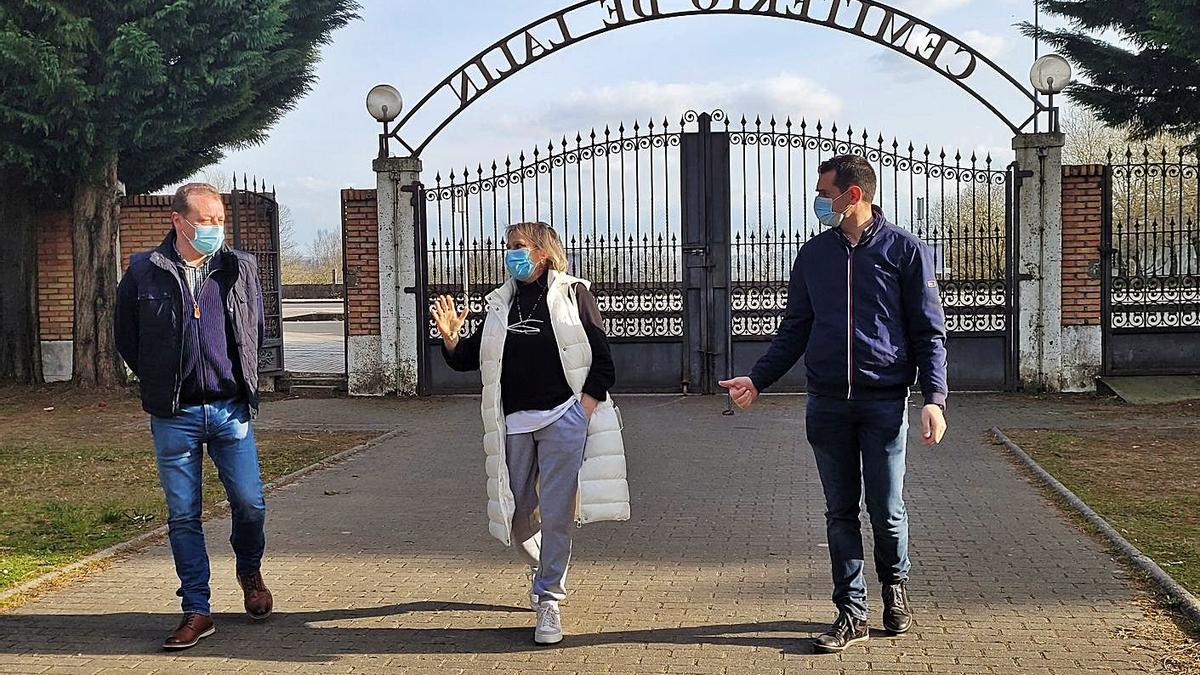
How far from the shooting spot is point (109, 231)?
613 inches

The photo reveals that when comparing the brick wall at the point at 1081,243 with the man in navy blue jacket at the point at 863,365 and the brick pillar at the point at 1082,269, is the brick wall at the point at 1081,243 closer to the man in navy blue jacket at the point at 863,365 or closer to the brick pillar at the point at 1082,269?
the brick pillar at the point at 1082,269

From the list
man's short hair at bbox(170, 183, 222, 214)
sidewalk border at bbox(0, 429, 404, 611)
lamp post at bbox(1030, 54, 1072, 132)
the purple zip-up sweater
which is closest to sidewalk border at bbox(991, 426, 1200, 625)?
the purple zip-up sweater

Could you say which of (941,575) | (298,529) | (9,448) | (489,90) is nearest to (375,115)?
(489,90)

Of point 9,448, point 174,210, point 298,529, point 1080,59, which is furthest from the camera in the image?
point 1080,59

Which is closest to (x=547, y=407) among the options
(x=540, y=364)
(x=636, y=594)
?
(x=540, y=364)

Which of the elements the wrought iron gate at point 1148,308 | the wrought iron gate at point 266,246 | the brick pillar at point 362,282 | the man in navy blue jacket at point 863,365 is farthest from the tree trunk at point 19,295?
the man in navy blue jacket at point 863,365

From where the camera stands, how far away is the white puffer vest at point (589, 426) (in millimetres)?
5371

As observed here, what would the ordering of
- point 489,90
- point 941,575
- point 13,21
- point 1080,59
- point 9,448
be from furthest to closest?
point 1080,59, point 489,90, point 13,21, point 9,448, point 941,575

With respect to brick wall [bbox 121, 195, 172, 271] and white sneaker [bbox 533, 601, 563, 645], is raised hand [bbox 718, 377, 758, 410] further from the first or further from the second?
brick wall [bbox 121, 195, 172, 271]

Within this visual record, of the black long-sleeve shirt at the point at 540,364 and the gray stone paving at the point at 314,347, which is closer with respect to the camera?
the black long-sleeve shirt at the point at 540,364

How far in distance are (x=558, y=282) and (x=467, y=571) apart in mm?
1877

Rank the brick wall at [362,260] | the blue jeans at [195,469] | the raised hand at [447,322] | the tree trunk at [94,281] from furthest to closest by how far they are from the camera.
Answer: the tree trunk at [94,281], the brick wall at [362,260], the raised hand at [447,322], the blue jeans at [195,469]

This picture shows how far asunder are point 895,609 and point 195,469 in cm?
302

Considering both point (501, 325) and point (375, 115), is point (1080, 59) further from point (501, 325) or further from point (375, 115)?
point (501, 325)
